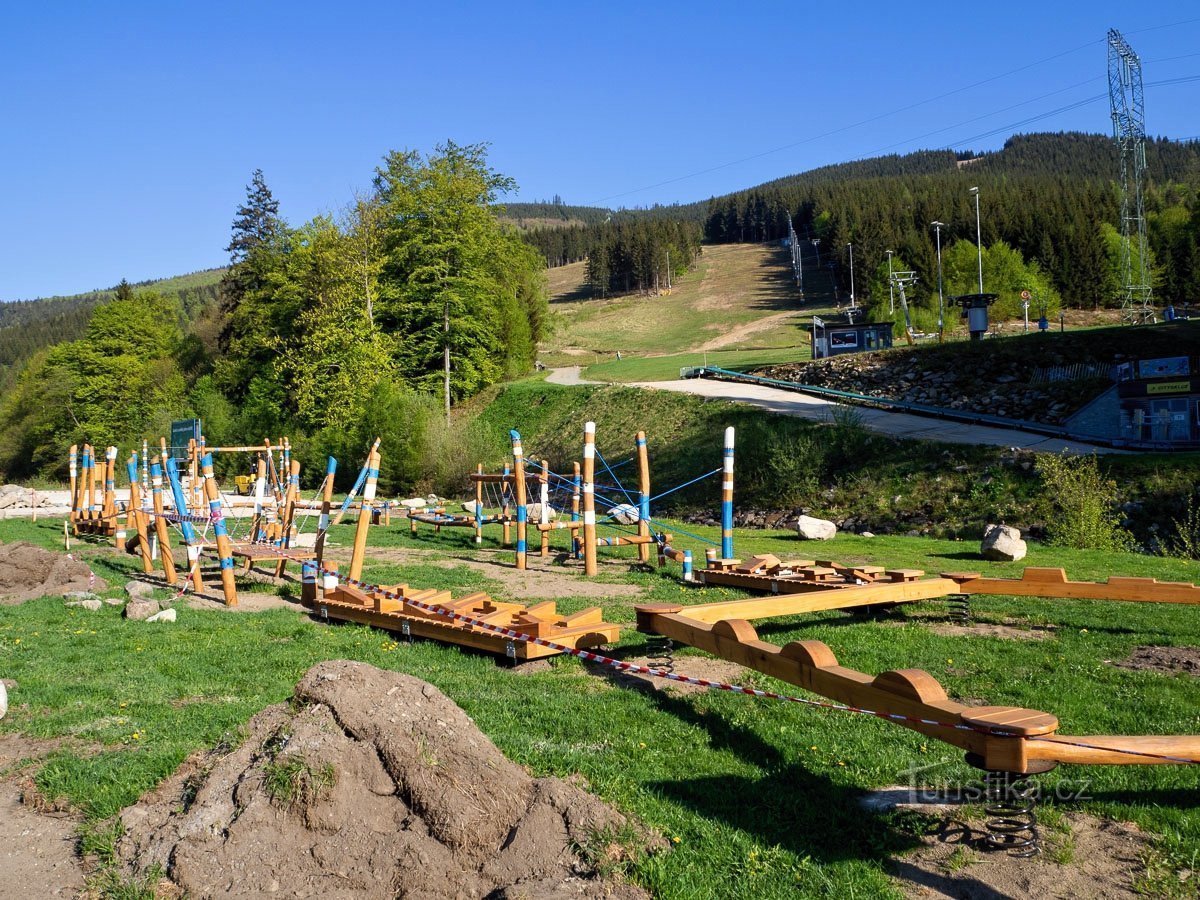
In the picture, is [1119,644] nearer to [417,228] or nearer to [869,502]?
[869,502]

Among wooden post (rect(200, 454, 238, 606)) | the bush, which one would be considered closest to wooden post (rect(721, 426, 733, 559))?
wooden post (rect(200, 454, 238, 606))

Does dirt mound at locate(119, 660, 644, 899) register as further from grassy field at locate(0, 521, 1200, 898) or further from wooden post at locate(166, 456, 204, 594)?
wooden post at locate(166, 456, 204, 594)

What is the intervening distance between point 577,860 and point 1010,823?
6.70ft

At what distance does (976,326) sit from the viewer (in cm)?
4016

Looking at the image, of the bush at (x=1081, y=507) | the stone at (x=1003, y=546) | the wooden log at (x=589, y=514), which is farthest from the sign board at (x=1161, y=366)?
the wooden log at (x=589, y=514)

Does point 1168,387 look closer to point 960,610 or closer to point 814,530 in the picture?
point 814,530

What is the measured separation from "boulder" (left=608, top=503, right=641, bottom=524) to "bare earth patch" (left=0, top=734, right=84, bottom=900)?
487 inches

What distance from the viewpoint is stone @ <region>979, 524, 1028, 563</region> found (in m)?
16.4

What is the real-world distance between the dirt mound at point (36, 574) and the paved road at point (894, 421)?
23083 mm

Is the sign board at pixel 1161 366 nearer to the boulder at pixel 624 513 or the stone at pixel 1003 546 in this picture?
the stone at pixel 1003 546

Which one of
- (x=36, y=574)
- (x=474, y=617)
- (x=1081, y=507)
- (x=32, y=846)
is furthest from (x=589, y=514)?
(x=1081, y=507)

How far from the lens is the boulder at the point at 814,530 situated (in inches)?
810

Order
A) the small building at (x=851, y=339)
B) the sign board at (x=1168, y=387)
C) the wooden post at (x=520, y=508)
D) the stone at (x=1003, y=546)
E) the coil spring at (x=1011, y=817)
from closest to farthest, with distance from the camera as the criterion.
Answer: the coil spring at (x=1011, y=817)
the wooden post at (x=520, y=508)
the stone at (x=1003, y=546)
the sign board at (x=1168, y=387)
the small building at (x=851, y=339)

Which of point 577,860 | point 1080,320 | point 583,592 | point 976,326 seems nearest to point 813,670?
point 577,860
